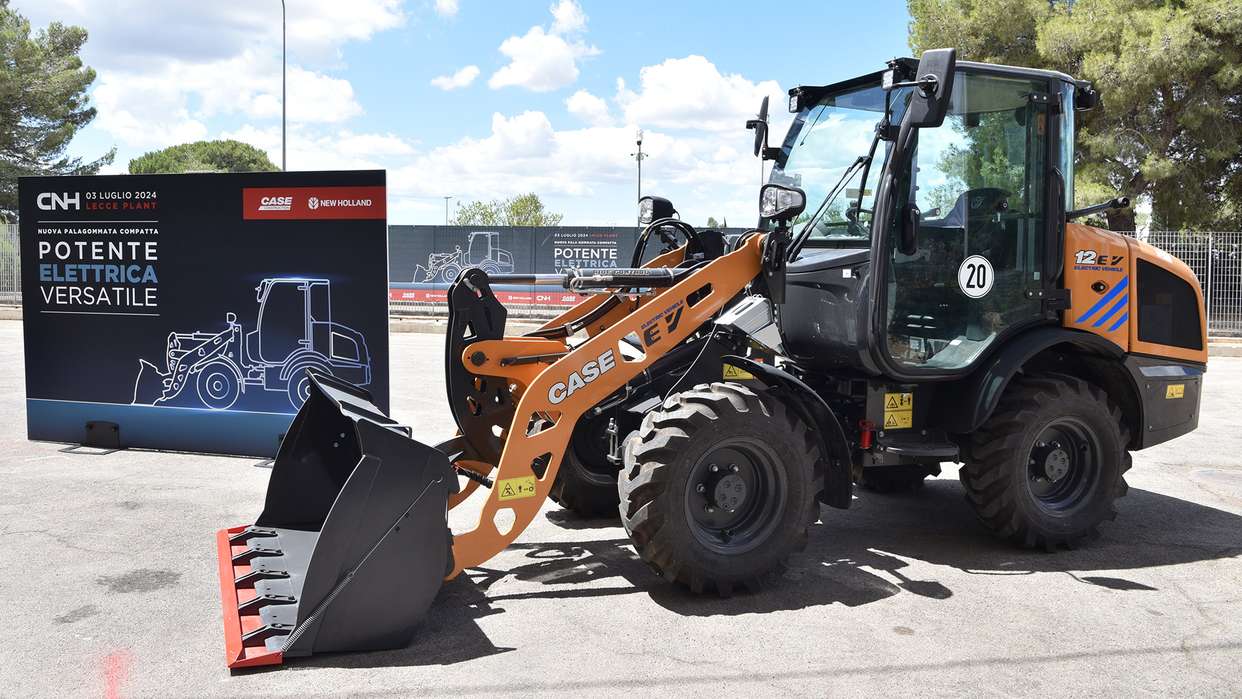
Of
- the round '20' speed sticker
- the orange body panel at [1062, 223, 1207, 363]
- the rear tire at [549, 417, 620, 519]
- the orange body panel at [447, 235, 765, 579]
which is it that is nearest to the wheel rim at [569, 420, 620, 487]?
the rear tire at [549, 417, 620, 519]

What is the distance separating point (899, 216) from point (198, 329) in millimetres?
6389

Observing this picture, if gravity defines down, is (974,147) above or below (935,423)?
above

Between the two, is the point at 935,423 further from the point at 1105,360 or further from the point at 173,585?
the point at 173,585

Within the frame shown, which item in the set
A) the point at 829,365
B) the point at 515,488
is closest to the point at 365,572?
the point at 515,488

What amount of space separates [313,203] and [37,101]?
31345mm

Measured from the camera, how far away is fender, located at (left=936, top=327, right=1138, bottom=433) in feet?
18.6

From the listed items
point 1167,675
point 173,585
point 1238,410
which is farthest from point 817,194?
point 1238,410

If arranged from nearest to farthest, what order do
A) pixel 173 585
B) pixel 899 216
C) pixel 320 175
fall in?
pixel 173 585 → pixel 899 216 → pixel 320 175

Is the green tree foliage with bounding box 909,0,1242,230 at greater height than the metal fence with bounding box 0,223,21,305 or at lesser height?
greater

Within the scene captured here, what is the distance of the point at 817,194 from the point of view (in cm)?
616

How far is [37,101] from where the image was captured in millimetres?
33656

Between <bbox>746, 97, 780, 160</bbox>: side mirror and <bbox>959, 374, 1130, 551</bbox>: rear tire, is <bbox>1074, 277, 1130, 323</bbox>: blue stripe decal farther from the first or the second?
<bbox>746, 97, 780, 160</bbox>: side mirror

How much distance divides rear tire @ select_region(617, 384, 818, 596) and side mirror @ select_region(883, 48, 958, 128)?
1.69 metres

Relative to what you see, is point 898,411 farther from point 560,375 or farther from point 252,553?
point 252,553
